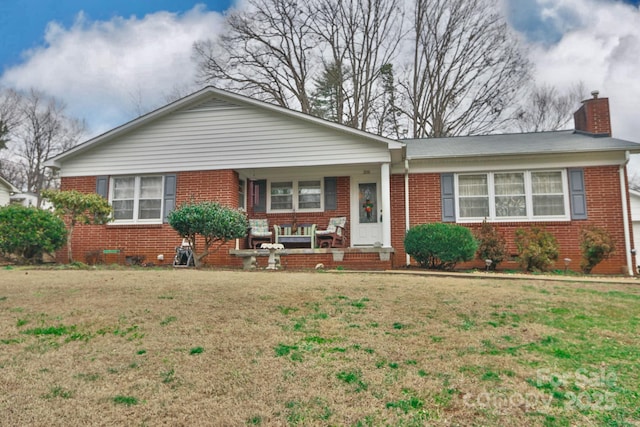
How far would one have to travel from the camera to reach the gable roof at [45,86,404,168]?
12.0 metres

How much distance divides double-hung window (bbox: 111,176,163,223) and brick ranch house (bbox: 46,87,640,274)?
31 millimetres

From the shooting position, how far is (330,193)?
536 inches

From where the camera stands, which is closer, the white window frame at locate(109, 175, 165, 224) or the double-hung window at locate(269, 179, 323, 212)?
the white window frame at locate(109, 175, 165, 224)

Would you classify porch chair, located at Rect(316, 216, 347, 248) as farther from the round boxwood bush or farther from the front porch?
the round boxwood bush

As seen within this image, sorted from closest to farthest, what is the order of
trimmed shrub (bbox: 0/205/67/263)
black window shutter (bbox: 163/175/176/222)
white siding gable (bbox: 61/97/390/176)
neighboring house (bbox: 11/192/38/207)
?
trimmed shrub (bbox: 0/205/67/263) < white siding gable (bbox: 61/97/390/176) < black window shutter (bbox: 163/175/176/222) < neighboring house (bbox: 11/192/38/207)

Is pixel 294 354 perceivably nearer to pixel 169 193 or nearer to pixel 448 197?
pixel 448 197

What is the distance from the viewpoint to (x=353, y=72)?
24.3m

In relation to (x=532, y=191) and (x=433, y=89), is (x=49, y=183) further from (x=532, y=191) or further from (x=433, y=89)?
(x=532, y=191)

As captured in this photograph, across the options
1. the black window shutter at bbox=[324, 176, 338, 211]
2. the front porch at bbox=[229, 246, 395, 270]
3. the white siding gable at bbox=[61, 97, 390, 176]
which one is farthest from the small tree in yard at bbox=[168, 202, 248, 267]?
the black window shutter at bbox=[324, 176, 338, 211]

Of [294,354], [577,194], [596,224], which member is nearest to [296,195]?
[577,194]

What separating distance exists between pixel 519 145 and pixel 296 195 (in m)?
6.79

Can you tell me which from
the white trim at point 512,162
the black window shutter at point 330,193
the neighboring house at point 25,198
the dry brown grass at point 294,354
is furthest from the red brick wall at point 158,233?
the neighboring house at point 25,198

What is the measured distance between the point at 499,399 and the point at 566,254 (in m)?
10.2

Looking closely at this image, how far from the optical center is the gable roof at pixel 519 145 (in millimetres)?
11680
